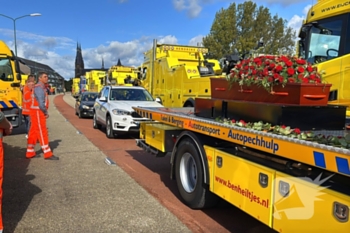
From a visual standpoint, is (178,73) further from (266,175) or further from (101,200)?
(266,175)

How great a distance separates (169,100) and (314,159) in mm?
10868

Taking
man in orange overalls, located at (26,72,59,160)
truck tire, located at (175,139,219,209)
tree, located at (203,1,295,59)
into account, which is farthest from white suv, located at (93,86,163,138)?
tree, located at (203,1,295,59)

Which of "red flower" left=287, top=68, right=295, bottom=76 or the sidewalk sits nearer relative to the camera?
"red flower" left=287, top=68, right=295, bottom=76

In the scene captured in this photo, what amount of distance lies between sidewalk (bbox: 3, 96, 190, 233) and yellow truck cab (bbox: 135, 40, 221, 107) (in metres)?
4.62

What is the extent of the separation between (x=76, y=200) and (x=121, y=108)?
5963 mm

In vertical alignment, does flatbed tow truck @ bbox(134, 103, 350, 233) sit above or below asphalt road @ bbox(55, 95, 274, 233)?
above

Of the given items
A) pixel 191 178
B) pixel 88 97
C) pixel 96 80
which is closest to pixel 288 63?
pixel 191 178

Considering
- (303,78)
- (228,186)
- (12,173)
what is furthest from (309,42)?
(12,173)

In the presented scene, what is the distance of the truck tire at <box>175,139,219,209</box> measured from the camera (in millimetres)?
4473

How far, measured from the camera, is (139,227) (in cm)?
408

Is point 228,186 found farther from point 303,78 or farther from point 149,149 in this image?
point 149,149

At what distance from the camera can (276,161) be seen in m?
Answer: 3.35

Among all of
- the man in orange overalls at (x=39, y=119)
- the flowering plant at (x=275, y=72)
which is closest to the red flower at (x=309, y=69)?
the flowering plant at (x=275, y=72)

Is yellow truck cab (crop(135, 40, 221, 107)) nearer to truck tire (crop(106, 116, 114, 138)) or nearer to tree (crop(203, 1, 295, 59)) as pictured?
truck tire (crop(106, 116, 114, 138))
